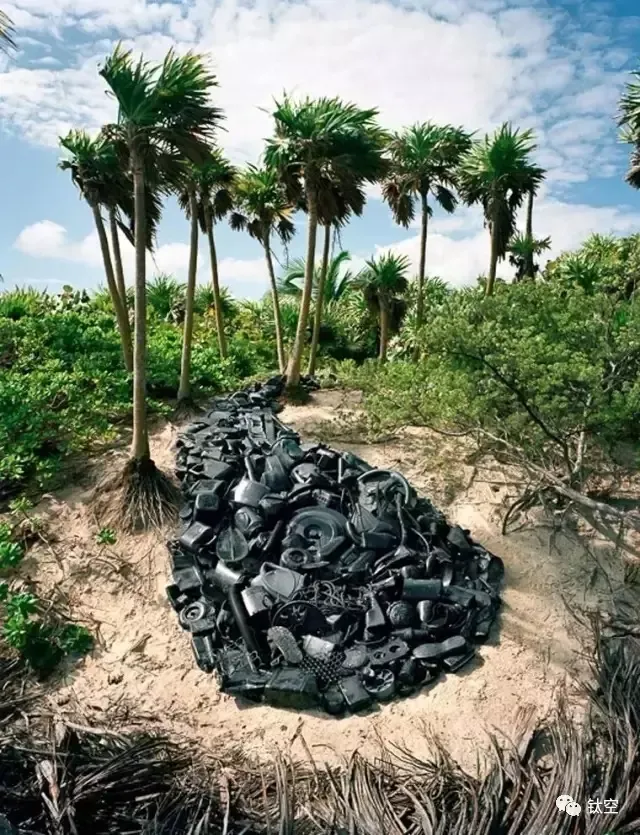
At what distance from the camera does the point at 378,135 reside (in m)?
15.5

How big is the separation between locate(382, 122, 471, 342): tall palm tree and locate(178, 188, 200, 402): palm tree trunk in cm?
616

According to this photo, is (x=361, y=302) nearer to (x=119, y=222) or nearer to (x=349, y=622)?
(x=119, y=222)

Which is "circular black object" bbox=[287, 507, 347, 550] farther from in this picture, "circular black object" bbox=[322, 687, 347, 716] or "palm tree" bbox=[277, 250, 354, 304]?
"palm tree" bbox=[277, 250, 354, 304]

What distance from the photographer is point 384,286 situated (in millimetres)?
22109

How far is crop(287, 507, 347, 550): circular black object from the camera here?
31.8 feet

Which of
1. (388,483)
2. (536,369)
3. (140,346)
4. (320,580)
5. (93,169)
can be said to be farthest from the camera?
(93,169)

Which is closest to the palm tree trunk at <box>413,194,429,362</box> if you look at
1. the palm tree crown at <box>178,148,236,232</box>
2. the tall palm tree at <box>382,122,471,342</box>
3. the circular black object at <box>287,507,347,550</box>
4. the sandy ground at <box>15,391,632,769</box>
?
the tall palm tree at <box>382,122,471,342</box>

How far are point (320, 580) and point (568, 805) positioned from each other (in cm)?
452

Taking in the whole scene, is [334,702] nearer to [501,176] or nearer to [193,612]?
[193,612]

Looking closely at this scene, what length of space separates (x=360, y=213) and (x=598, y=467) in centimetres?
856

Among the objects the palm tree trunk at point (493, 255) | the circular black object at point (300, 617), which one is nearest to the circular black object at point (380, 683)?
the circular black object at point (300, 617)

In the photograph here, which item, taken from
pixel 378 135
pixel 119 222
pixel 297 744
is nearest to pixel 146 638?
pixel 297 744

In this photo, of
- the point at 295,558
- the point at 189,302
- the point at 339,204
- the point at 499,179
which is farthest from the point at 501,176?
the point at 295,558

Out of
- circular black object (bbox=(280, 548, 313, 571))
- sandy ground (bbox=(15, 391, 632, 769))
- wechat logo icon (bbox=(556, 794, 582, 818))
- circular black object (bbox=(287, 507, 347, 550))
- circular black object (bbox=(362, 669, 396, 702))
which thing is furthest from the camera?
circular black object (bbox=(287, 507, 347, 550))
